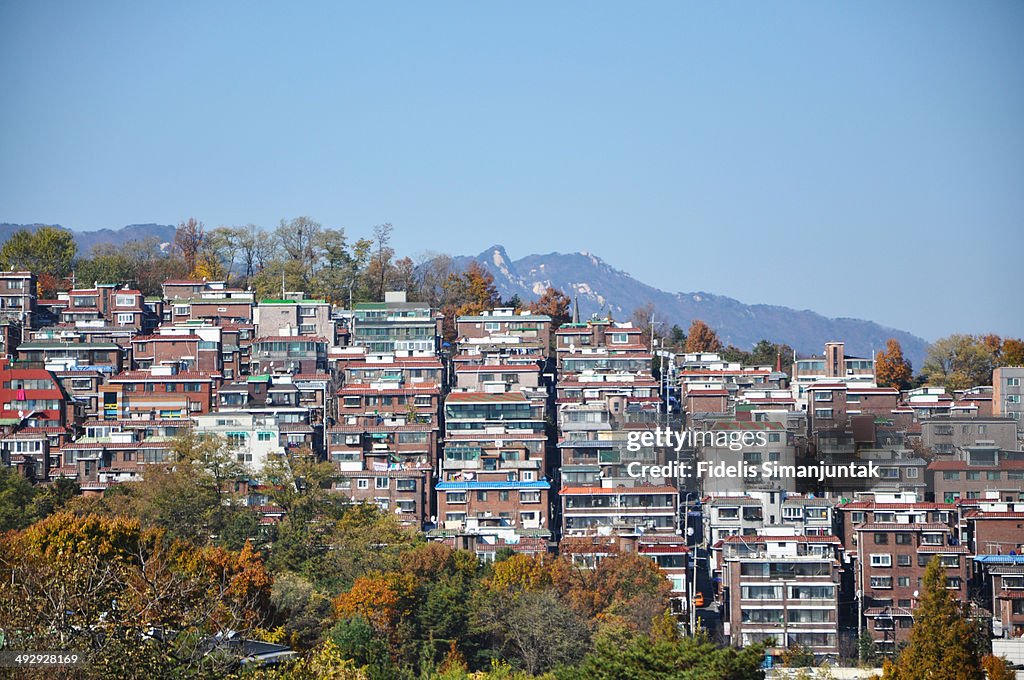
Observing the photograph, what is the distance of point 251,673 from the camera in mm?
17359

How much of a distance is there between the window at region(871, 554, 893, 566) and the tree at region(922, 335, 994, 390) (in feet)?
62.5

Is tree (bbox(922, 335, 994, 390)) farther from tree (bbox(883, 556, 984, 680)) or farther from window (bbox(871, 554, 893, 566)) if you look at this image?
tree (bbox(883, 556, 984, 680))

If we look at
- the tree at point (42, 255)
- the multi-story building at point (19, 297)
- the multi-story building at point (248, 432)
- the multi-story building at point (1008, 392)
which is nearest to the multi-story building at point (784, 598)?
the multi-story building at point (248, 432)

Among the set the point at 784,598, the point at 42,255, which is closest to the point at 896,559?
the point at 784,598

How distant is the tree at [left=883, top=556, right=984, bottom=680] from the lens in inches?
1061

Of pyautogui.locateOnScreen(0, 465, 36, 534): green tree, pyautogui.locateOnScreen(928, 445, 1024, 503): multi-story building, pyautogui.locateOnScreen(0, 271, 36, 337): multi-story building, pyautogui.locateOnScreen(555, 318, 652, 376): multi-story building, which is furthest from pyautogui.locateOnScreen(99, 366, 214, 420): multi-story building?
pyautogui.locateOnScreen(928, 445, 1024, 503): multi-story building

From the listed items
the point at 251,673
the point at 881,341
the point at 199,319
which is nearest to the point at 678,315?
the point at 881,341

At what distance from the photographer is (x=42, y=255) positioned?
57438mm

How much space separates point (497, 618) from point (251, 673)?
13718mm

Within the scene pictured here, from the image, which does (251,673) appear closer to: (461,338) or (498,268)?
(461,338)

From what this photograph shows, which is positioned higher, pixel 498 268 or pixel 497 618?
pixel 498 268

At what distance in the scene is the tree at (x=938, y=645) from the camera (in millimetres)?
26953

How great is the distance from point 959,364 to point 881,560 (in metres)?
22.6
